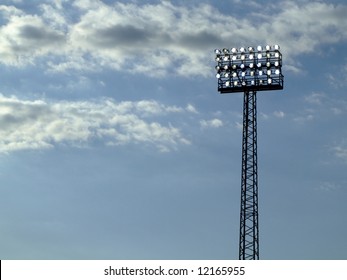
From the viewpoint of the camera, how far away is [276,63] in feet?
211

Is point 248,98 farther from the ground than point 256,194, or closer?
farther from the ground

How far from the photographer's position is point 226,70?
66.1 meters
